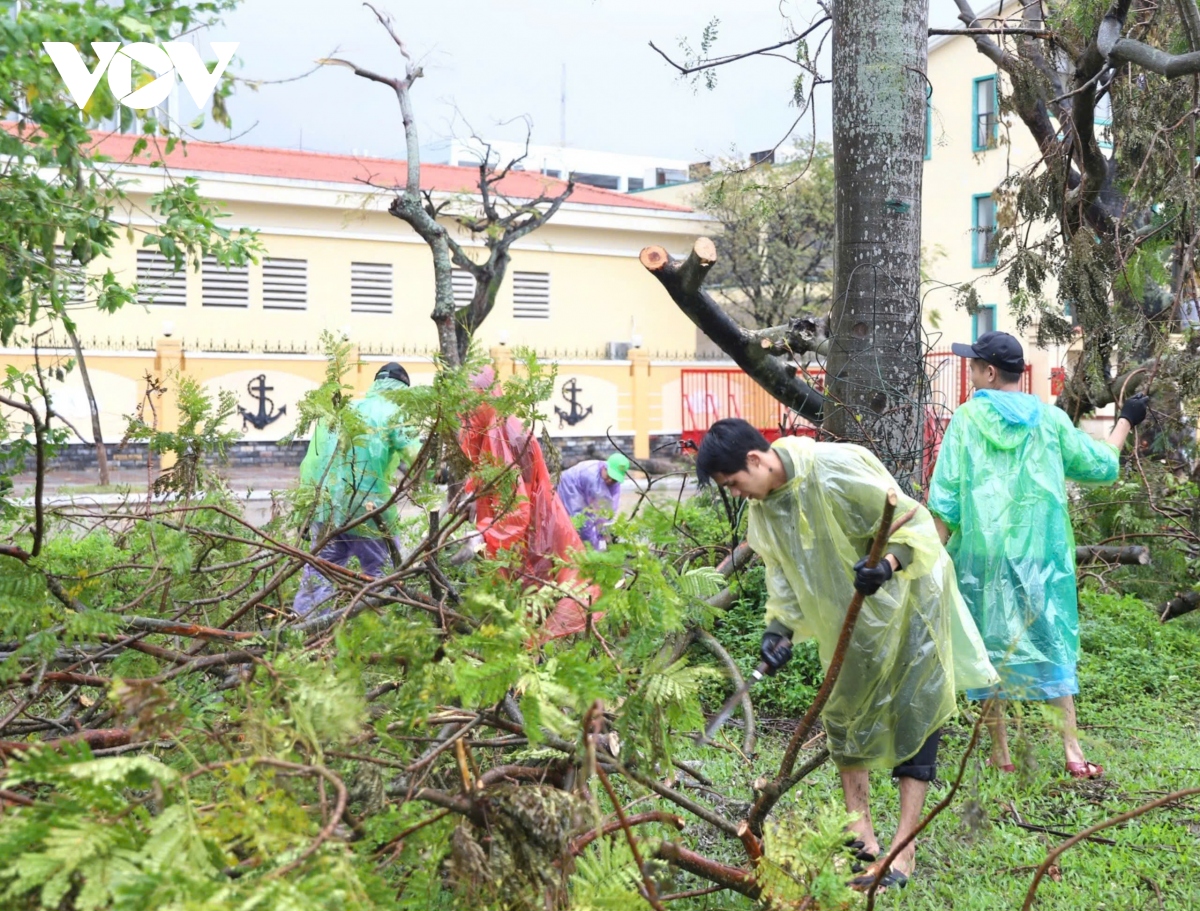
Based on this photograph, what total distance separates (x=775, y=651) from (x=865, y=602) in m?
0.31

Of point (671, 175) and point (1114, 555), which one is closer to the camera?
point (1114, 555)

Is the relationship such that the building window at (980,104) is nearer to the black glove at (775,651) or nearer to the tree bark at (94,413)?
the tree bark at (94,413)

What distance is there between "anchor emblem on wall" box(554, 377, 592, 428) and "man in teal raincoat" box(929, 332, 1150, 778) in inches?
849

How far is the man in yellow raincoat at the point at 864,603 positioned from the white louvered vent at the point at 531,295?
2529 centimetres

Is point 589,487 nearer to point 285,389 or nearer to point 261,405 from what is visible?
point 261,405

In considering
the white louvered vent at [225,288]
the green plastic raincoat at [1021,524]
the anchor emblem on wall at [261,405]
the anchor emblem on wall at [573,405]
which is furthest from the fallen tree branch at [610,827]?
the white louvered vent at [225,288]

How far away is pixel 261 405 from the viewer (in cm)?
2353

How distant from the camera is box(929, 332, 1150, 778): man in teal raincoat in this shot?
461cm

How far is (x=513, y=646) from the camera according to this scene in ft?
7.67

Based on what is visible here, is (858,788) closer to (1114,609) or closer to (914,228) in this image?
(914,228)

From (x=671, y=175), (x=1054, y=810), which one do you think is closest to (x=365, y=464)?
(x=1054, y=810)

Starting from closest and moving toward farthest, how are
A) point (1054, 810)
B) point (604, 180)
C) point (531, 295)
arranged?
point (1054, 810)
point (531, 295)
point (604, 180)

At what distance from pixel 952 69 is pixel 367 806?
1188 inches

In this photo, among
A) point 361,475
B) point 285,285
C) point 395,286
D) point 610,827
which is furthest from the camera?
point 395,286
